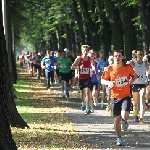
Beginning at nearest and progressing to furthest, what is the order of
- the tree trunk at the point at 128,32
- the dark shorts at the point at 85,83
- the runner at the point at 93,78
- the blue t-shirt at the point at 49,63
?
1. the dark shorts at the point at 85,83
2. the runner at the point at 93,78
3. the tree trunk at the point at 128,32
4. the blue t-shirt at the point at 49,63

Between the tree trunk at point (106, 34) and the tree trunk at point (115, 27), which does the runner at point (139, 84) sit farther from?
the tree trunk at point (106, 34)

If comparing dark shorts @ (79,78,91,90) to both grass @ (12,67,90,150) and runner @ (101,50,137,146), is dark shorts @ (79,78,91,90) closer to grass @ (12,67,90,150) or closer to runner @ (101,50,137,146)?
grass @ (12,67,90,150)

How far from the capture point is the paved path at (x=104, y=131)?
10888 mm

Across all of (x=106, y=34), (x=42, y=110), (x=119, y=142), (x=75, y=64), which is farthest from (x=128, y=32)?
(x=119, y=142)

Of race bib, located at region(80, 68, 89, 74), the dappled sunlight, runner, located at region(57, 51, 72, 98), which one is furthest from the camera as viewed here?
runner, located at region(57, 51, 72, 98)

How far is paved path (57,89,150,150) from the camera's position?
35.7 ft

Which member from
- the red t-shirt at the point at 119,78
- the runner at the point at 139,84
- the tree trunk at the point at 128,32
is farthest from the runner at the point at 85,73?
the tree trunk at the point at 128,32

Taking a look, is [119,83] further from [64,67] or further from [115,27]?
[115,27]

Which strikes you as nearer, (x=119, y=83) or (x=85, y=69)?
(x=119, y=83)

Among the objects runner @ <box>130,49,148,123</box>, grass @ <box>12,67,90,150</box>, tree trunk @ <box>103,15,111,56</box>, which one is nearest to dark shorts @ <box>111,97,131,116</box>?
grass @ <box>12,67,90,150</box>

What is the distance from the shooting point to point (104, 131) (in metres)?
12.9

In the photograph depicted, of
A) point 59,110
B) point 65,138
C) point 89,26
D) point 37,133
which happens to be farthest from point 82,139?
point 89,26

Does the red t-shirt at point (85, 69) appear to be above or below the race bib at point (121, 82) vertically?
above

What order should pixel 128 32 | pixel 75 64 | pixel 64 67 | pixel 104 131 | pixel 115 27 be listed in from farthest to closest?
pixel 115 27 → pixel 128 32 → pixel 64 67 → pixel 75 64 → pixel 104 131
